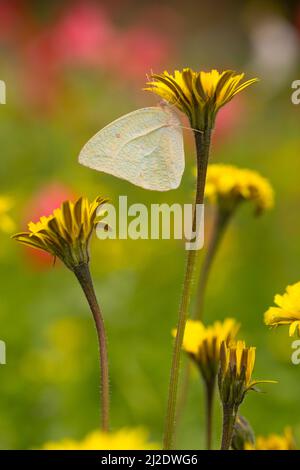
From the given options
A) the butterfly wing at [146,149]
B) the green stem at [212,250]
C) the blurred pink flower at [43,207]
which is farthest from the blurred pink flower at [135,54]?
the butterfly wing at [146,149]

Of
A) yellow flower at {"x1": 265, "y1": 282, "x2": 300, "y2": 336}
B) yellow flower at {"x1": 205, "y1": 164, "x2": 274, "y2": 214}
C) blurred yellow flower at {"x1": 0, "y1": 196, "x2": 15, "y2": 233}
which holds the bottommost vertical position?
yellow flower at {"x1": 265, "y1": 282, "x2": 300, "y2": 336}

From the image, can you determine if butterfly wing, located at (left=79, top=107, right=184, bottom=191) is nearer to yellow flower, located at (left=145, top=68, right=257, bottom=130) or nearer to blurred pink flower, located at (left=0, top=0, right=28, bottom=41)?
yellow flower, located at (left=145, top=68, right=257, bottom=130)

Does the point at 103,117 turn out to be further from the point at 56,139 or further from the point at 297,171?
the point at 297,171

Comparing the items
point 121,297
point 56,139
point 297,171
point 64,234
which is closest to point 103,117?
point 56,139

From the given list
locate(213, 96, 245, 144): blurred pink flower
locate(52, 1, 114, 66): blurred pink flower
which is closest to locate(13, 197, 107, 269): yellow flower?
locate(213, 96, 245, 144): blurred pink flower

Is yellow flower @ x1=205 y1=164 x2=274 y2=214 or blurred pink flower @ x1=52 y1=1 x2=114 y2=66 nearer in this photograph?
yellow flower @ x1=205 y1=164 x2=274 y2=214

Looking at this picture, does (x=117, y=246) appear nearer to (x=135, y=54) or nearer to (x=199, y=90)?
(x=135, y=54)

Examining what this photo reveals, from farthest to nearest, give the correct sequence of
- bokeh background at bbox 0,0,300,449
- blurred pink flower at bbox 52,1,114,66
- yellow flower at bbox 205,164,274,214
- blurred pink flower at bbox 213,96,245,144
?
1. blurred pink flower at bbox 52,1,114,66
2. blurred pink flower at bbox 213,96,245,144
3. bokeh background at bbox 0,0,300,449
4. yellow flower at bbox 205,164,274,214

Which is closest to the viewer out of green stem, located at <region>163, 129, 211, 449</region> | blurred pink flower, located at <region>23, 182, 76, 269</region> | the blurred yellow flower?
green stem, located at <region>163, 129, 211, 449</region>
